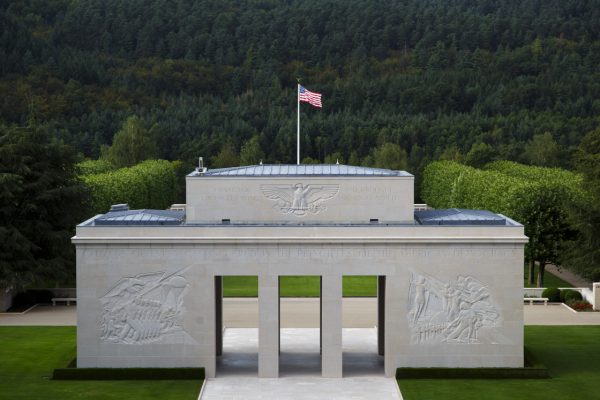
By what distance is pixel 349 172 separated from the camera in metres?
56.7

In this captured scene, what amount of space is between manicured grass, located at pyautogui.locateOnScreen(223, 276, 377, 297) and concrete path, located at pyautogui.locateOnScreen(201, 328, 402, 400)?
14.2 m

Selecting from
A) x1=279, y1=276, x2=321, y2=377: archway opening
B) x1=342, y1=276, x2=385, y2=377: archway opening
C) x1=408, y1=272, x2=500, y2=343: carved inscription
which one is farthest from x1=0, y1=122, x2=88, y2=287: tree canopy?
x1=408, y1=272, x2=500, y2=343: carved inscription

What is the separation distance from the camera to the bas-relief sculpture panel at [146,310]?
177 feet

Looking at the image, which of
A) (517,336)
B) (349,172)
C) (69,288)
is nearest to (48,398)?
(349,172)

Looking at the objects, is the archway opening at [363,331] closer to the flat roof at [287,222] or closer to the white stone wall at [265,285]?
the white stone wall at [265,285]

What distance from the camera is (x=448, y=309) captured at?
2132 inches

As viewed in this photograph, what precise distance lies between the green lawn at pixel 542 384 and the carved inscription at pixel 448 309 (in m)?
2.07

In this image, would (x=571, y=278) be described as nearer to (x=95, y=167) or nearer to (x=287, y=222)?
(x=287, y=222)

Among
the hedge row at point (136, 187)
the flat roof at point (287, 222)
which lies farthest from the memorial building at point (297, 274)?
the hedge row at point (136, 187)

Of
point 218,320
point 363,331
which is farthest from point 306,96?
point 218,320

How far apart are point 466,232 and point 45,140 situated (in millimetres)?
33238

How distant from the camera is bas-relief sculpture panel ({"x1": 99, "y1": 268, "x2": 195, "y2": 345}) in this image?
53969 millimetres

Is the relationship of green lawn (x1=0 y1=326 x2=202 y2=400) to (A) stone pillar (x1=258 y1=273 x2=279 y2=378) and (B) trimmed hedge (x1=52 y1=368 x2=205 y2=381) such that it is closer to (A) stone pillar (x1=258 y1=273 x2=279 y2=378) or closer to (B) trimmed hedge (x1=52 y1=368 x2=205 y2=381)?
(B) trimmed hedge (x1=52 y1=368 x2=205 y2=381)

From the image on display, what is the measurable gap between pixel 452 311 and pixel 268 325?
8.09 meters
